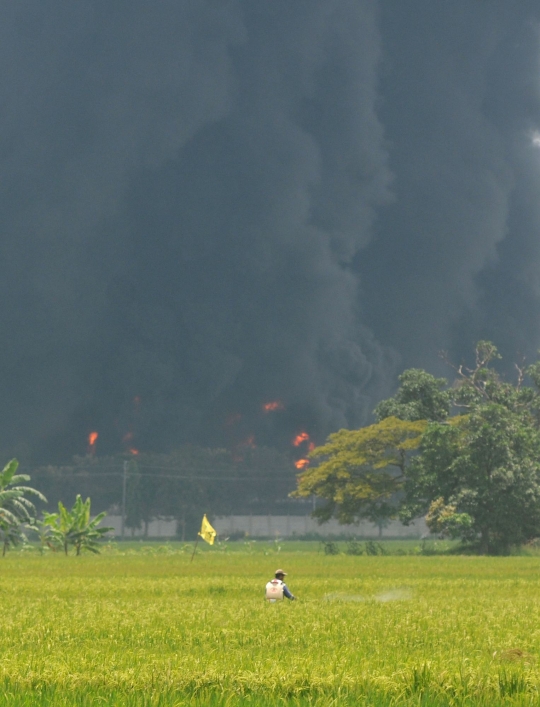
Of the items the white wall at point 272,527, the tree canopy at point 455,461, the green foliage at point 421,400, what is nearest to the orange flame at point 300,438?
the white wall at point 272,527

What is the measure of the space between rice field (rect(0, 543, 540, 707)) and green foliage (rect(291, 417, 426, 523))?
31593mm

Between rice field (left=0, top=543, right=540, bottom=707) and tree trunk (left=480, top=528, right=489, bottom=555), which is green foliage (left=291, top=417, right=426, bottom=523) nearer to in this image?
tree trunk (left=480, top=528, right=489, bottom=555)

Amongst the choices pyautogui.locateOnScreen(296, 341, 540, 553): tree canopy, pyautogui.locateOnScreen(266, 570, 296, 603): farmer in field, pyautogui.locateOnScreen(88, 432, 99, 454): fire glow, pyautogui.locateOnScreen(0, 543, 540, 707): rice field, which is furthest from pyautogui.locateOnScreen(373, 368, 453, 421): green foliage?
pyautogui.locateOnScreen(88, 432, 99, 454): fire glow

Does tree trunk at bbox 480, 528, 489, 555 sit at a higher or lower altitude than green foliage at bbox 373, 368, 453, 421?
lower

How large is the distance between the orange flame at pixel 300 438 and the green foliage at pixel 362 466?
125092mm

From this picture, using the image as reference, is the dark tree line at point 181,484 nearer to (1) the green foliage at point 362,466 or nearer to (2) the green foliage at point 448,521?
(1) the green foliage at point 362,466

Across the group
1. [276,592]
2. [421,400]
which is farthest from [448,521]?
[276,592]

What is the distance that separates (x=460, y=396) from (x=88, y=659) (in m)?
54.4

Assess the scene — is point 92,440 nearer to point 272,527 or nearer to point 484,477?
point 272,527

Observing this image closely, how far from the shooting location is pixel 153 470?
13262 centimetres

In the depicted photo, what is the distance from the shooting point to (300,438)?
191375 mm

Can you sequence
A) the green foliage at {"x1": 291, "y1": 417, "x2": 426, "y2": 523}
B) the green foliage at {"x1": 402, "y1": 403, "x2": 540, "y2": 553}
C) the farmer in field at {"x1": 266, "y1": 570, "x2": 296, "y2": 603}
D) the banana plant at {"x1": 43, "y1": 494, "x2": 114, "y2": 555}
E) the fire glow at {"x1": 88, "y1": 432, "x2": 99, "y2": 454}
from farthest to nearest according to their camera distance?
the fire glow at {"x1": 88, "y1": 432, "x2": 99, "y2": 454} < the green foliage at {"x1": 291, "y1": 417, "x2": 426, "y2": 523} < the green foliage at {"x1": 402, "y1": 403, "x2": 540, "y2": 553} < the banana plant at {"x1": 43, "y1": 494, "x2": 114, "y2": 555} < the farmer in field at {"x1": 266, "y1": 570, "x2": 296, "y2": 603}

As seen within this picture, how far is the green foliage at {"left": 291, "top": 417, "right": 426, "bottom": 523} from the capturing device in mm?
62219

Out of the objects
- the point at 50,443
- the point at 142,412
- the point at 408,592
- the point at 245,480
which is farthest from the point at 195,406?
the point at 408,592
